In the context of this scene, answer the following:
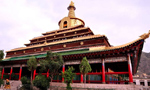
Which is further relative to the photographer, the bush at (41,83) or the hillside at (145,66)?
the hillside at (145,66)

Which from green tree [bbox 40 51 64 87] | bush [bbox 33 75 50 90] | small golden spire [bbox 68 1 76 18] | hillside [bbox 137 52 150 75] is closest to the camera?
bush [bbox 33 75 50 90]

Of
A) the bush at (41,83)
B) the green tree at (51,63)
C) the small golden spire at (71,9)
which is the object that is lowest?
the bush at (41,83)

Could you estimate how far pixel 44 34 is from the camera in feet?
134

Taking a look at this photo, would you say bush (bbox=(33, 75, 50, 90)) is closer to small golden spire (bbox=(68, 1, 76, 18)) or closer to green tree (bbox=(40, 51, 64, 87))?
green tree (bbox=(40, 51, 64, 87))

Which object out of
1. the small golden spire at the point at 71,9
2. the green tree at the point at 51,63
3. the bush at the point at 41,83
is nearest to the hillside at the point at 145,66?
the small golden spire at the point at 71,9

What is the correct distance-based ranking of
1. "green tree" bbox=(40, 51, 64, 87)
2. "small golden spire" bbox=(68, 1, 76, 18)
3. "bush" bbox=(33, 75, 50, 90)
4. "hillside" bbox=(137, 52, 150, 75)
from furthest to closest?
"hillside" bbox=(137, 52, 150, 75) → "small golden spire" bbox=(68, 1, 76, 18) → "green tree" bbox=(40, 51, 64, 87) → "bush" bbox=(33, 75, 50, 90)

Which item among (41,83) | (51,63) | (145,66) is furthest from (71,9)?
(145,66)

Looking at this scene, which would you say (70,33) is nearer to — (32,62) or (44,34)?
(44,34)

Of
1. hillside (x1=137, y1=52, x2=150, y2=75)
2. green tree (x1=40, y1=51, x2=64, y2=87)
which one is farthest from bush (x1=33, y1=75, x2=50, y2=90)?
hillside (x1=137, y1=52, x2=150, y2=75)

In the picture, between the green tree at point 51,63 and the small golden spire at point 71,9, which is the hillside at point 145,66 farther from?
the green tree at point 51,63

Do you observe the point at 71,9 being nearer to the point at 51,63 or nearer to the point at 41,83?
the point at 51,63

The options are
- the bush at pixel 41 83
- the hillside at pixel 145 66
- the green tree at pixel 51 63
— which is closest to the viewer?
the bush at pixel 41 83

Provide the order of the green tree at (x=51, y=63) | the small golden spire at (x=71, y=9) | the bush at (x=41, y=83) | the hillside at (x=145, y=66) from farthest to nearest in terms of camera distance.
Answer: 1. the hillside at (x=145, y=66)
2. the small golden spire at (x=71, y=9)
3. the green tree at (x=51, y=63)
4. the bush at (x=41, y=83)

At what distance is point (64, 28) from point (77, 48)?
1171 centimetres
